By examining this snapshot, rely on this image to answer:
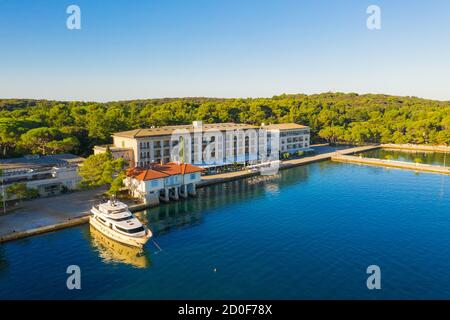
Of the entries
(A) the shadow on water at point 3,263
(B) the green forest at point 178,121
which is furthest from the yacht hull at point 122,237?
(B) the green forest at point 178,121

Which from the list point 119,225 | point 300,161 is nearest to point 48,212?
point 119,225

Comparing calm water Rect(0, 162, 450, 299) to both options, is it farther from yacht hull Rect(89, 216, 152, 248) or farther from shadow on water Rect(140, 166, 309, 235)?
yacht hull Rect(89, 216, 152, 248)

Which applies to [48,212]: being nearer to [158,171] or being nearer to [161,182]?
[161,182]

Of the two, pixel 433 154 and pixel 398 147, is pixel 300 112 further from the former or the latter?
pixel 433 154

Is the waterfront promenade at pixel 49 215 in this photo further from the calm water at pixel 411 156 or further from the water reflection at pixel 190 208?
the calm water at pixel 411 156
